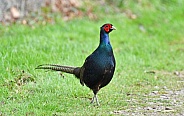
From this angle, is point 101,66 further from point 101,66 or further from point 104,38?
point 104,38

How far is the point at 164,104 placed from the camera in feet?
24.0

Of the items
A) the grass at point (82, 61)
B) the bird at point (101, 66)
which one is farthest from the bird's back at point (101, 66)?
the grass at point (82, 61)

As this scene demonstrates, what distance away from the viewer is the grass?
7008mm

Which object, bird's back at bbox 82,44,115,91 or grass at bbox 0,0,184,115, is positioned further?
grass at bbox 0,0,184,115

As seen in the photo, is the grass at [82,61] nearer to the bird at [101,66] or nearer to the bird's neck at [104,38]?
the bird at [101,66]

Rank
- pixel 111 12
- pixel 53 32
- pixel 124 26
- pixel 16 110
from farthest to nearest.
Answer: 1. pixel 111 12
2. pixel 124 26
3. pixel 53 32
4. pixel 16 110

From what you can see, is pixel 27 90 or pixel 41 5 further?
pixel 41 5

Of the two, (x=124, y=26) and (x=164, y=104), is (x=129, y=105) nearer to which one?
(x=164, y=104)

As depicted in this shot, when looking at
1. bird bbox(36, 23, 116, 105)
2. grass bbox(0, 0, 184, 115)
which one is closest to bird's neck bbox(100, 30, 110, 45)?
bird bbox(36, 23, 116, 105)

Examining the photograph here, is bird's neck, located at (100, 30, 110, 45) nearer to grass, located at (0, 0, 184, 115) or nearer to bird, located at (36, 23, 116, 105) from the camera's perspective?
bird, located at (36, 23, 116, 105)

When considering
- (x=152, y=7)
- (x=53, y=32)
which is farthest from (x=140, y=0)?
(x=53, y=32)

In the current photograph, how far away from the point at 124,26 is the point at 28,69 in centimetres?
596

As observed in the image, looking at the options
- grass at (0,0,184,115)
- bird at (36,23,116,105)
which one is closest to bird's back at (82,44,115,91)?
bird at (36,23,116,105)

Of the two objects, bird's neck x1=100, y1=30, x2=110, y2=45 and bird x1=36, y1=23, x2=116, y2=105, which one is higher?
bird's neck x1=100, y1=30, x2=110, y2=45
